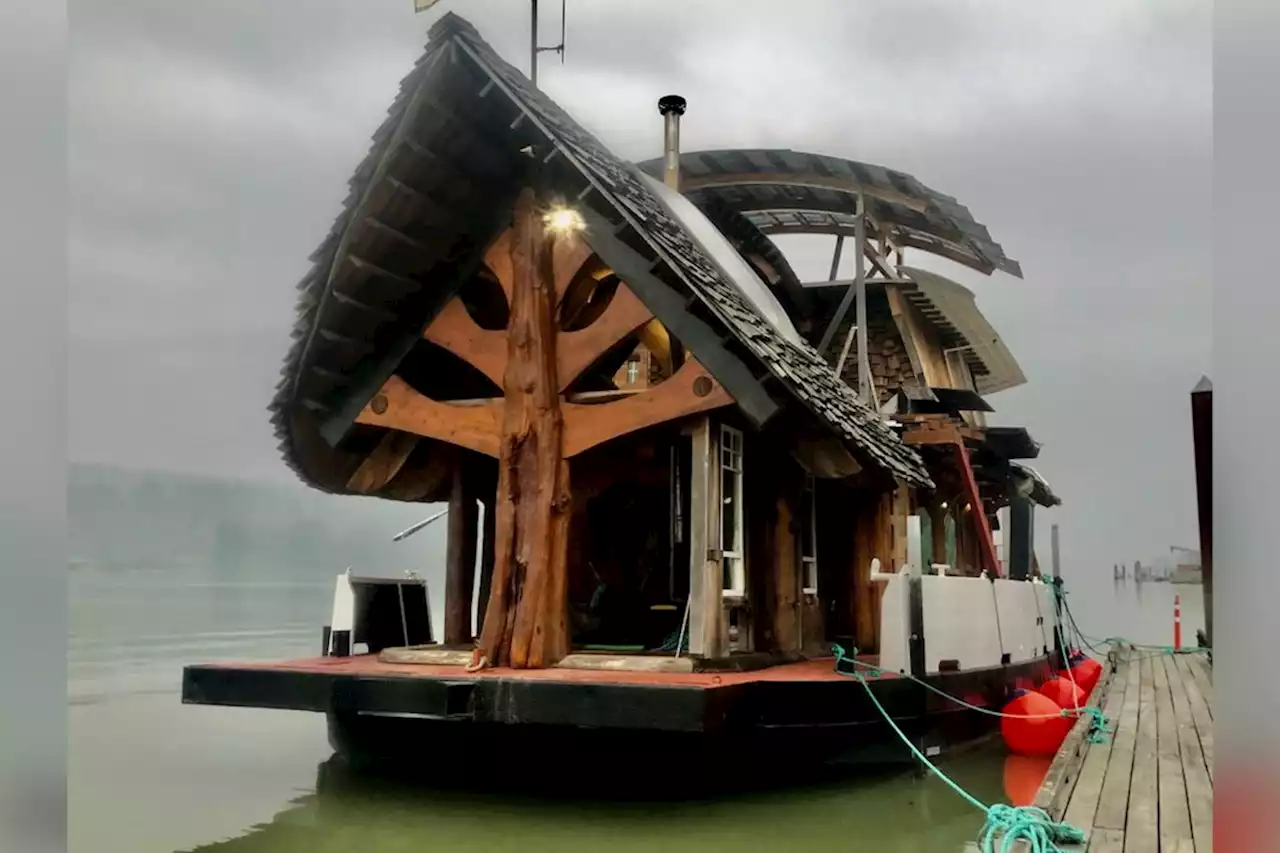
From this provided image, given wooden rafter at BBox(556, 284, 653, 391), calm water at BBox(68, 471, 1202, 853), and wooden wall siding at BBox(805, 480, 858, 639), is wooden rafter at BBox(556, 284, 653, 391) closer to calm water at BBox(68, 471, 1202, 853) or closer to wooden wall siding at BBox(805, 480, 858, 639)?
calm water at BBox(68, 471, 1202, 853)

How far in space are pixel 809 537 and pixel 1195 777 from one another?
328 centimetres

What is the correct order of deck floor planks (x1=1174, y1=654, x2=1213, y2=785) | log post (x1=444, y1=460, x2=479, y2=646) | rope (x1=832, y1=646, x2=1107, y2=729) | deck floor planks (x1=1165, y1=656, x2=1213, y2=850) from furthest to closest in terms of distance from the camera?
log post (x1=444, y1=460, x2=479, y2=646) → rope (x1=832, y1=646, x2=1107, y2=729) → deck floor planks (x1=1174, y1=654, x2=1213, y2=785) → deck floor planks (x1=1165, y1=656, x2=1213, y2=850)

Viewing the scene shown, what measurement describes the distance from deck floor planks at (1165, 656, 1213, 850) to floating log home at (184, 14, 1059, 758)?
112cm

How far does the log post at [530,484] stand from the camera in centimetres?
606

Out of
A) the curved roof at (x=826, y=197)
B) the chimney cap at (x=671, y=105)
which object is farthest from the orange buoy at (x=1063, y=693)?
the chimney cap at (x=671, y=105)

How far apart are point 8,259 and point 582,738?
334 cm

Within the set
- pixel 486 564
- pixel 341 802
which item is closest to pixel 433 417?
pixel 486 564

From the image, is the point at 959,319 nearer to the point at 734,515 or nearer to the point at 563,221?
the point at 734,515

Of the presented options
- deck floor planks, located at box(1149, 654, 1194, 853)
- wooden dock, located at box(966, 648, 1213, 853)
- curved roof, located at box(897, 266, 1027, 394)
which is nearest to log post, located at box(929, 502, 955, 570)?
curved roof, located at box(897, 266, 1027, 394)

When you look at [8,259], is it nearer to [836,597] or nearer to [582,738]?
[582,738]

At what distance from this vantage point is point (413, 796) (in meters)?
6.00

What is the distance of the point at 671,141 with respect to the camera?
9352mm

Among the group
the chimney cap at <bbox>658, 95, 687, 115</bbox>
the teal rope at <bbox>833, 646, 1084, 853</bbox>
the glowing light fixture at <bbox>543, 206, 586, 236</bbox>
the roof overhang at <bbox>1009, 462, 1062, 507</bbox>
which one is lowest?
the teal rope at <bbox>833, 646, 1084, 853</bbox>

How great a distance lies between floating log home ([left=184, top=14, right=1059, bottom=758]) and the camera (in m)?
5.80
